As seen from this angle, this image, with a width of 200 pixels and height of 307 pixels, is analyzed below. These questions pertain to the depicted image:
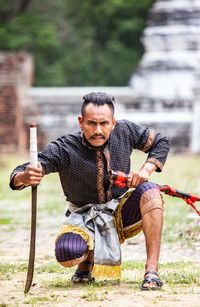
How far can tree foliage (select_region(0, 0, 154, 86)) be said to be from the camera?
3186cm

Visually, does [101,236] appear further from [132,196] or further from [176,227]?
[176,227]

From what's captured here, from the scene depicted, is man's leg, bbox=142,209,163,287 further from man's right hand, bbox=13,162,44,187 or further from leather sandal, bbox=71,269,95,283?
man's right hand, bbox=13,162,44,187

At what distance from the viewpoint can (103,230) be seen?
4.49 meters

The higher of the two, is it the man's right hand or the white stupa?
the white stupa

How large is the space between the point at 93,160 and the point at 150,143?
0.39 metres

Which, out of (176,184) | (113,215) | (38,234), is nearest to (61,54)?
(176,184)

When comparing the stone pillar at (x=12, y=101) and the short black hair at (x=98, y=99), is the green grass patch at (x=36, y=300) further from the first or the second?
the stone pillar at (x=12, y=101)

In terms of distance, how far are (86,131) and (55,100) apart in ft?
49.9

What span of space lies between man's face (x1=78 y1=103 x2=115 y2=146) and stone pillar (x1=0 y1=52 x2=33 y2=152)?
12.8 m

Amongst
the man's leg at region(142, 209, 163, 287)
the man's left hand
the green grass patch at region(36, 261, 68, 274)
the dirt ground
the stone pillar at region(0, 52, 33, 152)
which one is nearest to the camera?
the dirt ground

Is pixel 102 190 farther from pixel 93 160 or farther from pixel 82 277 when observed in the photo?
pixel 82 277

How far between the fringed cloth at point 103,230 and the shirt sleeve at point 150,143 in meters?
0.28

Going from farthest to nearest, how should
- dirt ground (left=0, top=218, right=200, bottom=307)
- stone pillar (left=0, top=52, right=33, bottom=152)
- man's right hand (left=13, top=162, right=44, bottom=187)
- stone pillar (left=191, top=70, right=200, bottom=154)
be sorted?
1. stone pillar (left=191, top=70, right=200, bottom=154)
2. stone pillar (left=0, top=52, right=33, bottom=152)
3. man's right hand (left=13, top=162, right=44, bottom=187)
4. dirt ground (left=0, top=218, right=200, bottom=307)

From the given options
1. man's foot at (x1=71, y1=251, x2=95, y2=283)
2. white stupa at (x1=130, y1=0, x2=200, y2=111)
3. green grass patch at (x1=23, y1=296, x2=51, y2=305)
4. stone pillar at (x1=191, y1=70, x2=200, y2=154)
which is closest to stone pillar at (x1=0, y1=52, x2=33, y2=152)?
stone pillar at (x1=191, y1=70, x2=200, y2=154)
